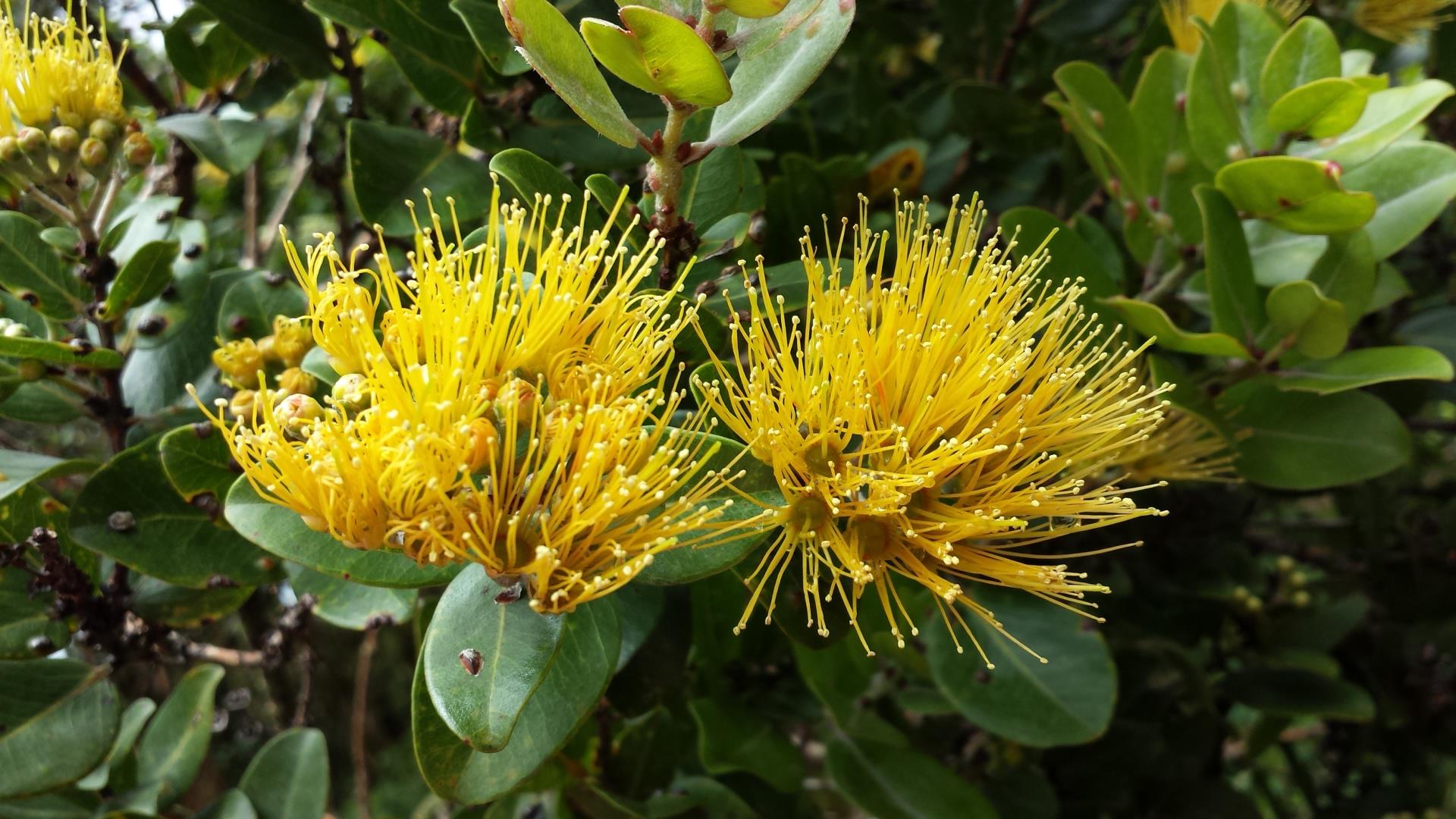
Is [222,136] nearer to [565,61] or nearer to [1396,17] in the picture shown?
[565,61]

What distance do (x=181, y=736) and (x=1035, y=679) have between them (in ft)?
4.70

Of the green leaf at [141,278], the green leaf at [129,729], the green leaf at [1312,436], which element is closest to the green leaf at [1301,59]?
the green leaf at [1312,436]

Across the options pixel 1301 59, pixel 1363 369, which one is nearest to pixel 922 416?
pixel 1363 369

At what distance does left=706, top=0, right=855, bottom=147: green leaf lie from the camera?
955mm

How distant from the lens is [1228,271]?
4.65 ft

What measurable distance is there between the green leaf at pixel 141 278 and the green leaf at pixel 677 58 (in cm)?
77

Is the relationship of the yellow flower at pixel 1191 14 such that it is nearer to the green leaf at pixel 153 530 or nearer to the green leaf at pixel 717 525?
the green leaf at pixel 717 525

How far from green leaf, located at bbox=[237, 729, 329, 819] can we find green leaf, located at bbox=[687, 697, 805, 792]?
0.60 meters

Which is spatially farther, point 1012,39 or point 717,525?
point 1012,39

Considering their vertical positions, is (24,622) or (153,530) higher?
(153,530)

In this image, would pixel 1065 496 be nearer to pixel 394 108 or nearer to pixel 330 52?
pixel 330 52

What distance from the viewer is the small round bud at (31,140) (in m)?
1.29

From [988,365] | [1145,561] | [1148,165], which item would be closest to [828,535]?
[988,365]

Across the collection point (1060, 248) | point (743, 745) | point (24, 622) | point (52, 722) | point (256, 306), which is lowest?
point (743, 745)
